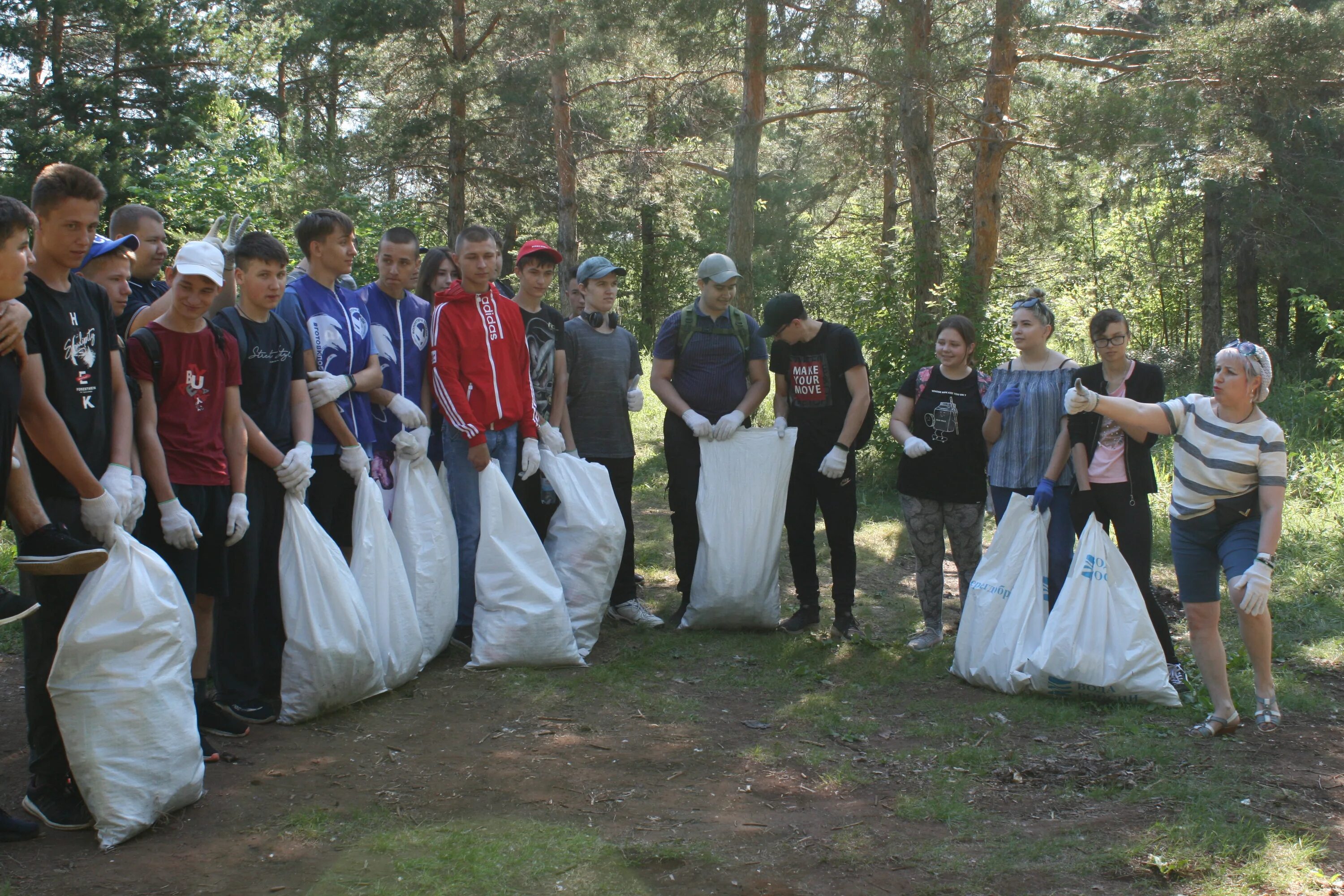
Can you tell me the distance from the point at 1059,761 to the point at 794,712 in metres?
0.99

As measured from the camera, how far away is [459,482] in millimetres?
4555

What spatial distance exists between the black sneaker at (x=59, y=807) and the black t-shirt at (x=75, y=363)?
833mm

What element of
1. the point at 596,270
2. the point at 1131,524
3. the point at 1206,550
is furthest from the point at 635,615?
the point at 1206,550

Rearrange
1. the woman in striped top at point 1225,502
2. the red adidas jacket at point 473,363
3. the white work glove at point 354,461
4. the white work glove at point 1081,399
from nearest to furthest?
the woman in striped top at point 1225,502 < the white work glove at point 1081,399 < the white work glove at point 354,461 < the red adidas jacket at point 473,363

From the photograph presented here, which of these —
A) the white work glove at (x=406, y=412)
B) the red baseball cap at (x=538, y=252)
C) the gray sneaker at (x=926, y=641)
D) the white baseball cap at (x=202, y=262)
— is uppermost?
the red baseball cap at (x=538, y=252)

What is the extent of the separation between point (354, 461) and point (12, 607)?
1501mm

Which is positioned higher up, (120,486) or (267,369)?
(267,369)

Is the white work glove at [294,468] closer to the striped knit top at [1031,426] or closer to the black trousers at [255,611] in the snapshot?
the black trousers at [255,611]

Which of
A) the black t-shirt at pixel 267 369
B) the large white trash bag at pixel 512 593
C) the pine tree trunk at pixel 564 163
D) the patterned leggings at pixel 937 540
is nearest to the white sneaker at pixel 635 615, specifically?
the large white trash bag at pixel 512 593

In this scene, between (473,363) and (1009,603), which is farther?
(473,363)

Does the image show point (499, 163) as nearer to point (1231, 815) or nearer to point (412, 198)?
point (412, 198)

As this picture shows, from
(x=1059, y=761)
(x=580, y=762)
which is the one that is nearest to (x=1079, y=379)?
(x=1059, y=761)

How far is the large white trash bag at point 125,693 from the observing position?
9.00 ft

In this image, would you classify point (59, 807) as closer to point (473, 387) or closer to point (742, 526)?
point (473, 387)
